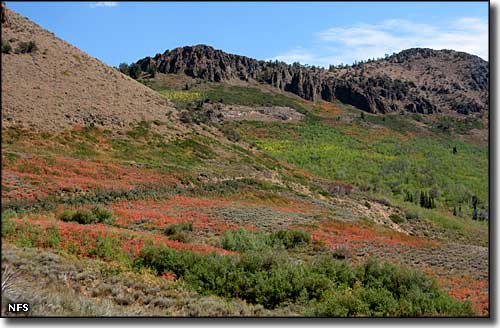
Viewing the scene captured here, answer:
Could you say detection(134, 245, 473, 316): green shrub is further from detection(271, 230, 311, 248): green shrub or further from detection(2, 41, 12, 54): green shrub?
detection(2, 41, 12, 54): green shrub

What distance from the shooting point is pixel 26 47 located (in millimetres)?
44875

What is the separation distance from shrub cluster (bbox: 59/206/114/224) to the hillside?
7 centimetres

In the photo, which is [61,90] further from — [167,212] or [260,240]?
[260,240]

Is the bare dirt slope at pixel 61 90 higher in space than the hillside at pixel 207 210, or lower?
higher

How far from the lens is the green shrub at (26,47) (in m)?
44.6

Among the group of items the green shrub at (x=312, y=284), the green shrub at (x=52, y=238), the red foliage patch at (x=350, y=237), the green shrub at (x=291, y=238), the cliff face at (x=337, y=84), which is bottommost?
the red foliage patch at (x=350, y=237)

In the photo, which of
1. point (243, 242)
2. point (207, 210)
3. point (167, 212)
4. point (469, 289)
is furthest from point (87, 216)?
point (469, 289)

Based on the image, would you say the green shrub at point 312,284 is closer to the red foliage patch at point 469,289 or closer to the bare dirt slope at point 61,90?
the red foliage patch at point 469,289

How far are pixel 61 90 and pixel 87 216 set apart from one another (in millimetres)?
27215

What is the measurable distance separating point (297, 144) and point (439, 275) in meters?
60.0

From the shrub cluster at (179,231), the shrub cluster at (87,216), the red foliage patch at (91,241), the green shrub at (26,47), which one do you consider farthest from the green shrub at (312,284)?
the green shrub at (26,47)

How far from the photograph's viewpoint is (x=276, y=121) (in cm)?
9306

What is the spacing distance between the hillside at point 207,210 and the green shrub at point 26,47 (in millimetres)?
309

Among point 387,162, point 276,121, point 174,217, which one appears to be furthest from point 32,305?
point 276,121
